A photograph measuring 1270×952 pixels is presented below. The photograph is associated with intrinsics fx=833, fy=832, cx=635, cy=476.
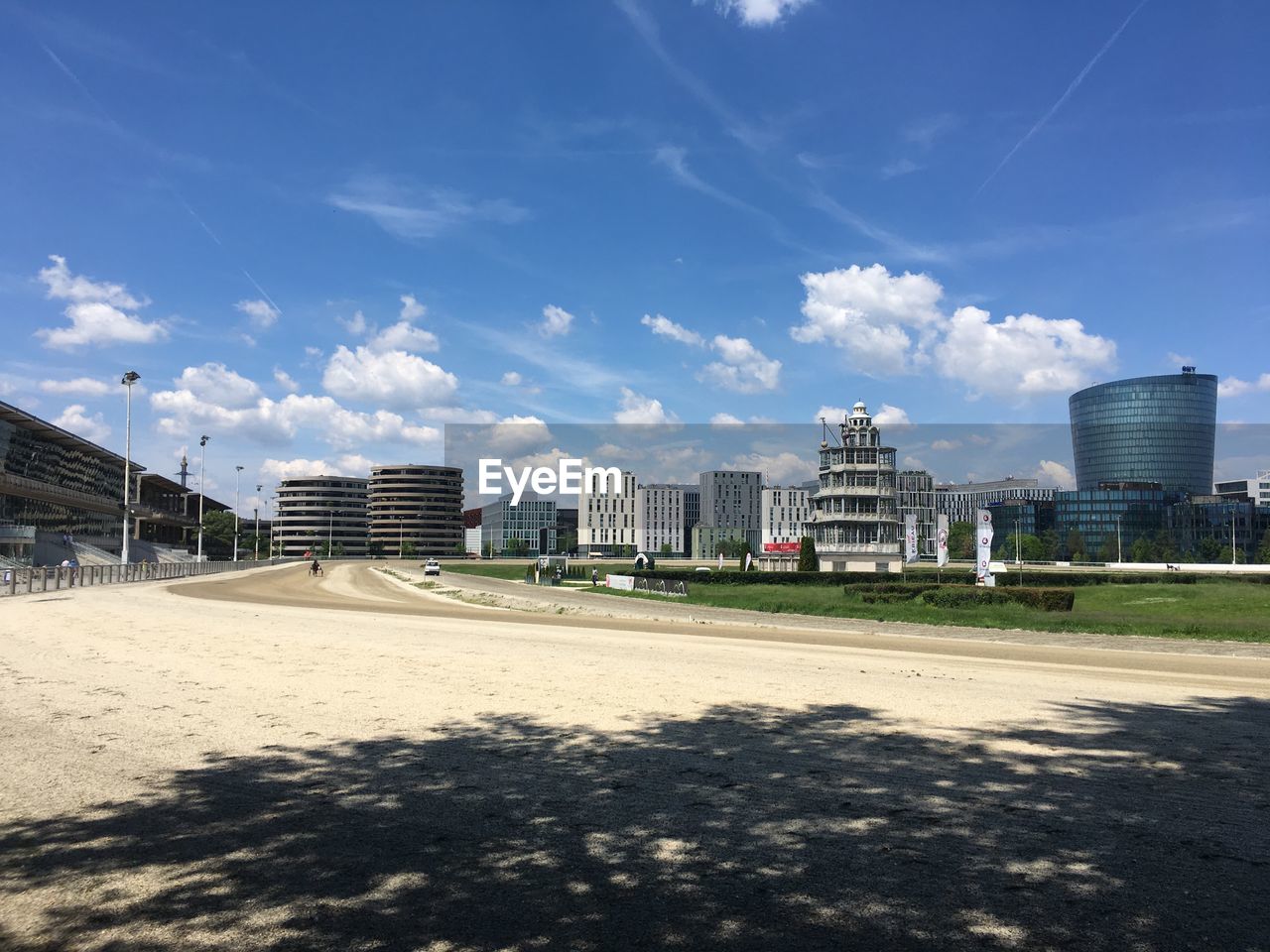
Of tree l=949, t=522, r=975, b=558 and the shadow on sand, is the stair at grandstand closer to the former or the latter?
the shadow on sand

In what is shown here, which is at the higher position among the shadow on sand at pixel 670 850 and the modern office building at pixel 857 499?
the modern office building at pixel 857 499

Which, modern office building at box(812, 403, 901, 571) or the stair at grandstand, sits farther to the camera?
the stair at grandstand

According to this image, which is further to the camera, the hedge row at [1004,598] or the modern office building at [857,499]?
the modern office building at [857,499]

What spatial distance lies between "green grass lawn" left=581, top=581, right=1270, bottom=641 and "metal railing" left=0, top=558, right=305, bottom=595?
30.9 meters

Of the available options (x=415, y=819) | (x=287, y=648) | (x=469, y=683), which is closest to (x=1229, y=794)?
(x=415, y=819)

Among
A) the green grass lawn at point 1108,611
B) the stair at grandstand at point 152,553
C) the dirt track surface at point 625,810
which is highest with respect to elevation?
the dirt track surface at point 625,810

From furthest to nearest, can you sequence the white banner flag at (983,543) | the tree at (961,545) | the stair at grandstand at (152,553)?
1. the tree at (961,545)
2. the stair at grandstand at (152,553)
3. the white banner flag at (983,543)

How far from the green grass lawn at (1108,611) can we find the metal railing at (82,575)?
30.9 m

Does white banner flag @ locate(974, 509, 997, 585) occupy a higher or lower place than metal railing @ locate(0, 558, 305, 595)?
higher

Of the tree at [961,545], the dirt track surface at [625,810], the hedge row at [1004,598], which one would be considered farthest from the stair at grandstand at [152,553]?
the tree at [961,545]

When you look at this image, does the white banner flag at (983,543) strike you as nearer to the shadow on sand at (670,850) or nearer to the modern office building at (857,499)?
the shadow on sand at (670,850)

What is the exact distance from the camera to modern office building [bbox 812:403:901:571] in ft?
297

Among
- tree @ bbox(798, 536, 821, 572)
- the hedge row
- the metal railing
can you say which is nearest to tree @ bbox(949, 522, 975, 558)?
tree @ bbox(798, 536, 821, 572)

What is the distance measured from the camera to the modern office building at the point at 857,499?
297 ft
